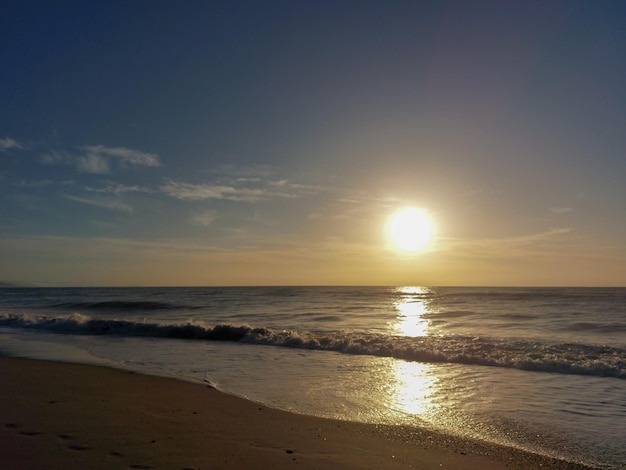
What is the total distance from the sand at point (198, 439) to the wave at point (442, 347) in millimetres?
7265

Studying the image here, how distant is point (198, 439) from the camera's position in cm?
601

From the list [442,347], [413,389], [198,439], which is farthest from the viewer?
[442,347]

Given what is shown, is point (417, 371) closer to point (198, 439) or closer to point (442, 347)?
point (442, 347)

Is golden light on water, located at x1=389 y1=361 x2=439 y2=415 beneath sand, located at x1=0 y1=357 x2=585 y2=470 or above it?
beneath

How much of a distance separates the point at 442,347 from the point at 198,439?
10.5m

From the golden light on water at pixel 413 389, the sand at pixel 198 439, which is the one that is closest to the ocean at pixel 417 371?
the golden light on water at pixel 413 389

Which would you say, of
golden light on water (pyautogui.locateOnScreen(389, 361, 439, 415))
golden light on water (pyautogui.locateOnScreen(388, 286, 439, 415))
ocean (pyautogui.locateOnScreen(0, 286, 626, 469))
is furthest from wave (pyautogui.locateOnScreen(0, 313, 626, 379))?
golden light on water (pyautogui.locateOnScreen(389, 361, 439, 415))

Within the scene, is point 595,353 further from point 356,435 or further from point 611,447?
point 356,435

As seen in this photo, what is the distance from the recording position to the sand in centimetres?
519

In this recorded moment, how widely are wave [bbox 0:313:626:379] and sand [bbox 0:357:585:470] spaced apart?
726 cm

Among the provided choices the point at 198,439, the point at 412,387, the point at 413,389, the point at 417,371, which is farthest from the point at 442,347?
the point at 198,439

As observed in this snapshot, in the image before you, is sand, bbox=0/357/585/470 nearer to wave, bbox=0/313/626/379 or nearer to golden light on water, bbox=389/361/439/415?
golden light on water, bbox=389/361/439/415

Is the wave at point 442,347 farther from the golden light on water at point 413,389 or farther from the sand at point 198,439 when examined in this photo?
the sand at point 198,439

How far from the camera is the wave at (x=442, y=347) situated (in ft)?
39.7
